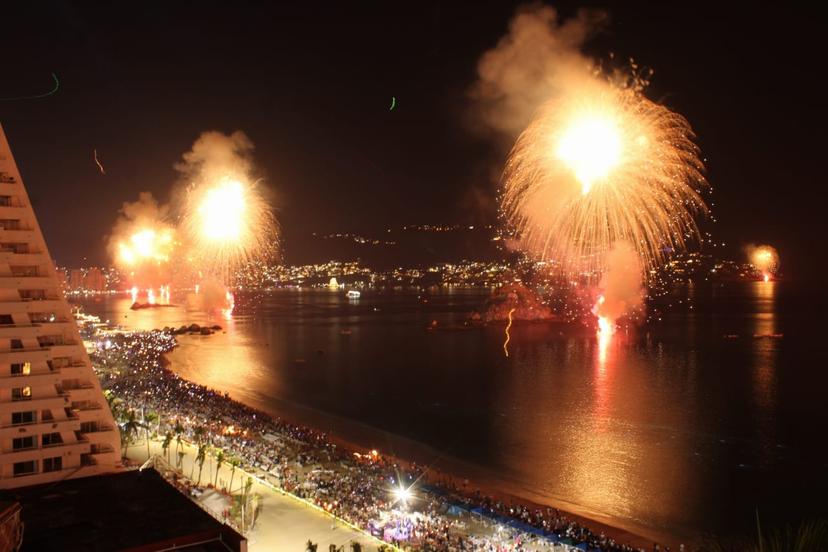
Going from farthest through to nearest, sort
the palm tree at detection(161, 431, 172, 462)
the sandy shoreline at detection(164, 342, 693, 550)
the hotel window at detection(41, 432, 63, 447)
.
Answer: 1. the sandy shoreline at detection(164, 342, 693, 550)
2. the palm tree at detection(161, 431, 172, 462)
3. the hotel window at detection(41, 432, 63, 447)

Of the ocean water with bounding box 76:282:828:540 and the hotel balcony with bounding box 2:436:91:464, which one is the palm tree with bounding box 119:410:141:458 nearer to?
the hotel balcony with bounding box 2:436:91:464

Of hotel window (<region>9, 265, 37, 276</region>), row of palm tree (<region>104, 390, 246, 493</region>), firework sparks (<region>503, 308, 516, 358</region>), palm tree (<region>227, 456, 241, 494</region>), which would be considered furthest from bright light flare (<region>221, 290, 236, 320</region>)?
hotel window (<region>9, 265, 37, 276</region>)

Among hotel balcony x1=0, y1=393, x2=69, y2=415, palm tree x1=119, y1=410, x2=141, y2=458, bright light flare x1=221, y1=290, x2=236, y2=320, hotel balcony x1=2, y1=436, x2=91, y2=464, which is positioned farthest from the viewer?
bright light flare x1=221, y1=290, x2=236, y2=320

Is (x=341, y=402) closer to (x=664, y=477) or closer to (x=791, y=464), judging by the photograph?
(x=664, y=477)

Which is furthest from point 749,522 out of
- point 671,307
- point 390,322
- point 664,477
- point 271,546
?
point 671,307

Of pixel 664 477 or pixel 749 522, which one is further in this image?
pixel 664 477

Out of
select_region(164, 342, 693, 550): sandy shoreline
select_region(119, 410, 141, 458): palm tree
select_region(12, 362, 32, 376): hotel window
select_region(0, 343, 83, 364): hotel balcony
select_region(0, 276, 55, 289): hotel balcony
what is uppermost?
select_region(0, 276, 55, 289): hotel balcony

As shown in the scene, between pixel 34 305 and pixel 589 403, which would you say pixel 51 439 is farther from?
pixel 589 403
